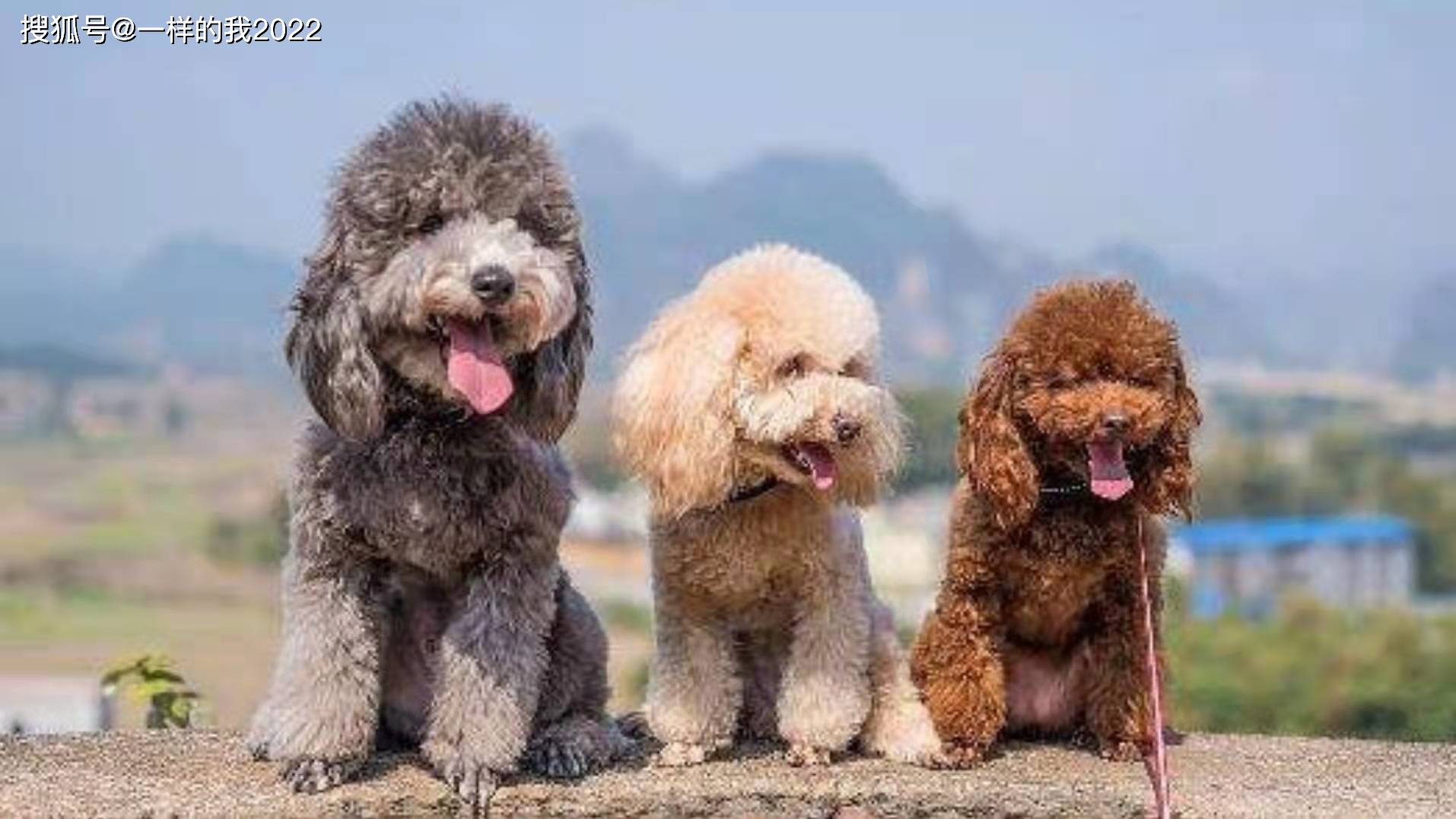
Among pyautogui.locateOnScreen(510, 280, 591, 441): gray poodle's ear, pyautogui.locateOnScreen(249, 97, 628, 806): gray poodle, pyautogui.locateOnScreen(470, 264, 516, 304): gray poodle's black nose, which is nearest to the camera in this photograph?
pyautogui.locateOnScreen(470, 264, 516, 304): gray poodle's black nose

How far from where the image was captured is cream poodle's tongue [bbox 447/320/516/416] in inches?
183

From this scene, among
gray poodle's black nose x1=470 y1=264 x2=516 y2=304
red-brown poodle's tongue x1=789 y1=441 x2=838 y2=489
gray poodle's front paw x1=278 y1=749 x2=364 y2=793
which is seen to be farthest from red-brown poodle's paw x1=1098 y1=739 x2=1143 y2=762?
gray poodle's black nose x1=470 y1=264 x2=516 y2=304

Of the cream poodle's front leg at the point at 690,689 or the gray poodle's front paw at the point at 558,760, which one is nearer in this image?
the gray poodle's front paw at the point at 558,760

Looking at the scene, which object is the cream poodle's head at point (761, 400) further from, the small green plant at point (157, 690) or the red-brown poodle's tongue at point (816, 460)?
the small green plant at point (157, 690)

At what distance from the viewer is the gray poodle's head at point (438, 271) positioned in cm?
458

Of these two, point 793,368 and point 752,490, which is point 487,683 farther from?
point 793,368

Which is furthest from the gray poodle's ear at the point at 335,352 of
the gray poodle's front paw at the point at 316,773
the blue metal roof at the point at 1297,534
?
the blue metal roof at the point at 1297,534

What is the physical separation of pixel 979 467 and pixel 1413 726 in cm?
3520

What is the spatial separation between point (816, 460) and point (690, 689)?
78 cm

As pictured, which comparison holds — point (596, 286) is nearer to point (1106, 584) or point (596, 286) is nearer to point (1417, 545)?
point (1106, 584)

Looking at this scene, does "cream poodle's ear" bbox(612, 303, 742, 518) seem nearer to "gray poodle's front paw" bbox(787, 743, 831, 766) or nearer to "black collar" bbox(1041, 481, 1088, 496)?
"gray poodle's front paw" bbox(787, 743, 831, 766)

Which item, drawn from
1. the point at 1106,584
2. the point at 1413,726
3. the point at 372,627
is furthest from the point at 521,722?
the point at 1413,726

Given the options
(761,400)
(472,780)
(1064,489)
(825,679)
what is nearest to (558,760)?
(472,780)

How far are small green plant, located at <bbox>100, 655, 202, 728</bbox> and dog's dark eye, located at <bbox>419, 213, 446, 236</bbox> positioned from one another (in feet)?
8.04
